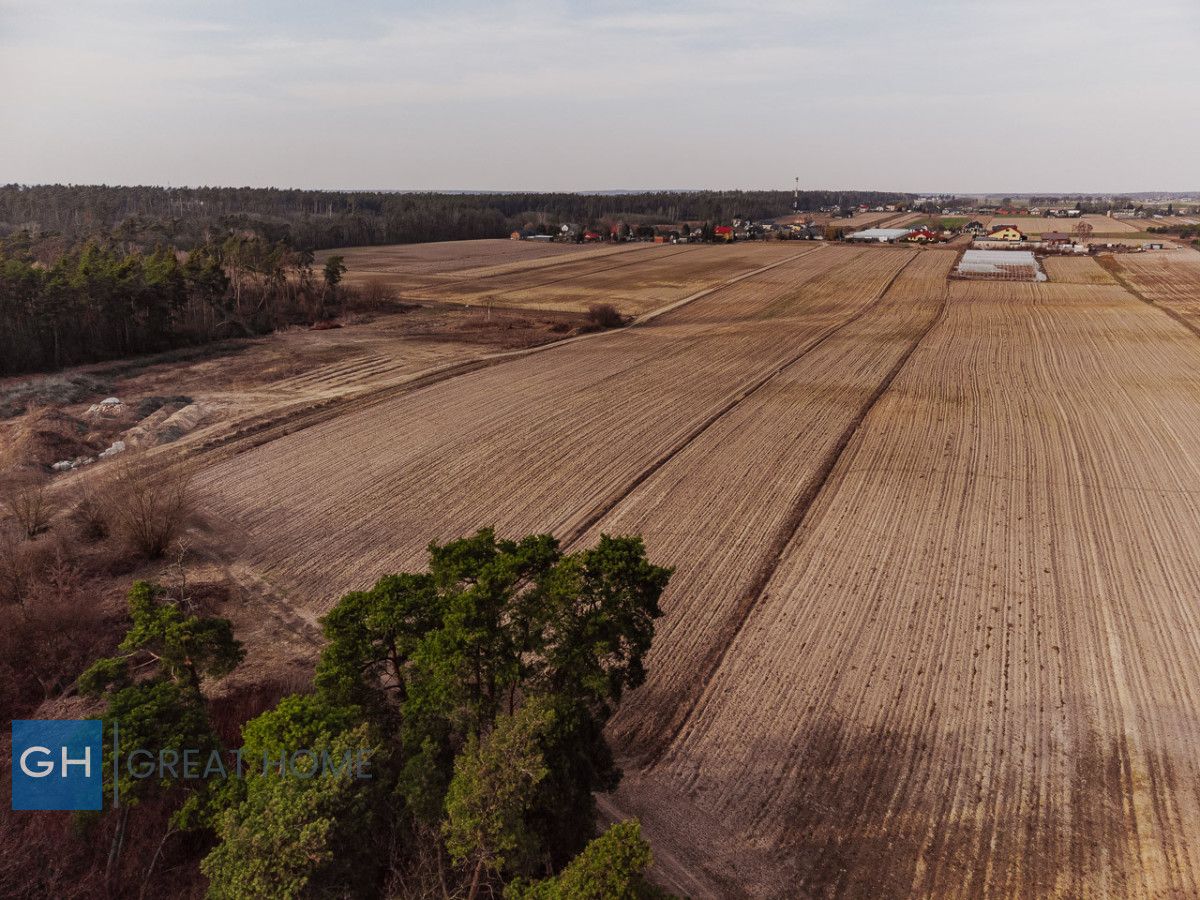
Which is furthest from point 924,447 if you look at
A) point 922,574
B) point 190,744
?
point 190,744

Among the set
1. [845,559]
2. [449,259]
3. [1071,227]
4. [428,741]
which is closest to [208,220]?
[449,259]

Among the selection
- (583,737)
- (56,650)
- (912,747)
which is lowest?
(912,747)

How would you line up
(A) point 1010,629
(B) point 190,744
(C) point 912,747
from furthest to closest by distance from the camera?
(A) point 1010,629, (C) point 912,747, (B) point 190,744

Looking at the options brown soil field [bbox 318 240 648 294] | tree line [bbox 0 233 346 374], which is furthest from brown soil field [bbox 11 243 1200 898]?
brown soil field [bbox 318 240 648 294]

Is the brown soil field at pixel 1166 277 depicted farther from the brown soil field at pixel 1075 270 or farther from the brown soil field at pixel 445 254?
the brown soil field at pixel 445 254

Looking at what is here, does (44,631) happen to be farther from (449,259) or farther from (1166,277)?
(1166,277)

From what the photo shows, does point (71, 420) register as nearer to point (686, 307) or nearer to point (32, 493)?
point (32, 493)

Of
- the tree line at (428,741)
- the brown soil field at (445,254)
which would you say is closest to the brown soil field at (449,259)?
the brown soil field at (445,254)
